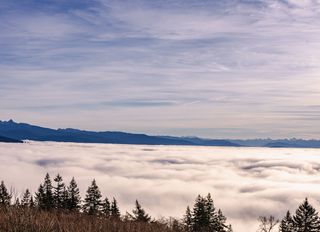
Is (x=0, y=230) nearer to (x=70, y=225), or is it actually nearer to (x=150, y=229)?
(x=70, y=225)

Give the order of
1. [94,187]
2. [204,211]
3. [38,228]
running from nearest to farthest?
1. [38,228]
2. [204,211]
3. [94,187]

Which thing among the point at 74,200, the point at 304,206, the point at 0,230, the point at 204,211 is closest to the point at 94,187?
the point at 74,200

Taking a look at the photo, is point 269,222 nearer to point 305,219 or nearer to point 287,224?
point 305,219

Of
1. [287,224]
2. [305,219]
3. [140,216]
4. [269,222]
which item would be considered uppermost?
[140,216]

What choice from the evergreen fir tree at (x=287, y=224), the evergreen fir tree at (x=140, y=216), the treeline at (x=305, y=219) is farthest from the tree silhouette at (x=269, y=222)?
the treeline at (x=305, y=219)

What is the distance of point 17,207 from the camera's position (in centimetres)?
1018

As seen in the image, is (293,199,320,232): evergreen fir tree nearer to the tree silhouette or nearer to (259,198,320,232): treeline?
(259,198,320,232): treeline

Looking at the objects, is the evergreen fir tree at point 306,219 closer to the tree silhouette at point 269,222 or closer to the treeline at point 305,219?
the treeline at point 305,219

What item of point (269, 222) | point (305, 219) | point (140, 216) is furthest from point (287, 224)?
point (140, 216)

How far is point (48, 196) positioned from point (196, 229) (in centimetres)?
5823

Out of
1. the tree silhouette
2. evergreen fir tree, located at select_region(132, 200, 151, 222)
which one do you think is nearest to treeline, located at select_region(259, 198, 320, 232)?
evergreen fir tree, located at select_region(132, 200, 151, 222)

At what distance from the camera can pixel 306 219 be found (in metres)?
76.1

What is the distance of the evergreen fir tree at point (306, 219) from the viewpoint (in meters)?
74.2

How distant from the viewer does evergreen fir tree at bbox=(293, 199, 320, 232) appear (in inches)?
2923
